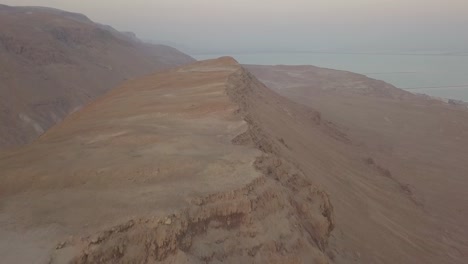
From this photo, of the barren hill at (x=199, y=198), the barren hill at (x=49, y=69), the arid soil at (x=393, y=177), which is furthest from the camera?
the barren hill at (x=49, y=69)

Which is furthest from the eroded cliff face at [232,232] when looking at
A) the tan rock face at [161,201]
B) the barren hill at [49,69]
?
the barren hill at [49,69]

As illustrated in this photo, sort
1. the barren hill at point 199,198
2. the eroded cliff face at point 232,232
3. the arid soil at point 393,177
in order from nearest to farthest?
the eroded cliff face at point 232,232, the barren hill at point 199,198, the arid soil at point 393,177

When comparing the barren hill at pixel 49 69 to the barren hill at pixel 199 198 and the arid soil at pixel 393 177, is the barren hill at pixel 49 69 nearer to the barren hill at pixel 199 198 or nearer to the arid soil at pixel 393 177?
the barren hill at pixel 199 198

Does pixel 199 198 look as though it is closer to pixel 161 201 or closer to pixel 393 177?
pixel 161 201

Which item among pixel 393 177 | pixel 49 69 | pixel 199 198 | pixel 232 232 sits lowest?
pixel 393 177

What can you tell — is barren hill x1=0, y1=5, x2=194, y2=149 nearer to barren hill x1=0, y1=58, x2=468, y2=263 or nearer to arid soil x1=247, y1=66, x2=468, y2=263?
barren hill x1=0, y1=58, x2=468, y2=263

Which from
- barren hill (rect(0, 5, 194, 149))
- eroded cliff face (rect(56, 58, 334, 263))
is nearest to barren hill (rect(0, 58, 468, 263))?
eroded cliff face (rect(56, 58, 334, 263))

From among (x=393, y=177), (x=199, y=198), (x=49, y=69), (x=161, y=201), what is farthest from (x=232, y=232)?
(x=49, y=69)

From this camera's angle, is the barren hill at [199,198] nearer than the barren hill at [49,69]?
Yes
